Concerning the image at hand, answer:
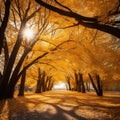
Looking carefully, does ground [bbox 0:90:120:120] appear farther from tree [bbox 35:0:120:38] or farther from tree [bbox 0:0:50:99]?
tree [bbox 35:0:120:38]

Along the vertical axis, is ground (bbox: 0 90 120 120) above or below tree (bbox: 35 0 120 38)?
below

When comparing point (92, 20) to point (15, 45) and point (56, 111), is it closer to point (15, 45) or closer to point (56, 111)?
point (56, 111)

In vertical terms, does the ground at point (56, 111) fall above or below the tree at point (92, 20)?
below

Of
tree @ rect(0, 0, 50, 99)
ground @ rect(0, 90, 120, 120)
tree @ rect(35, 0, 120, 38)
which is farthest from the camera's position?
A: tree @ rect(0, 0, 50, 99)

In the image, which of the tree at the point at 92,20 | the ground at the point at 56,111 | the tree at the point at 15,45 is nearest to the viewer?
the tree at the point at 92,20

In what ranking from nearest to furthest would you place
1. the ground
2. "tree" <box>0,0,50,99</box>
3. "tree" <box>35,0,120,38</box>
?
"tree" <box>35,0,120,38</box> < the ground < "tree" <box>0,0,50,99</box>

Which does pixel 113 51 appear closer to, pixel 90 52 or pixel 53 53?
pixel 90 52

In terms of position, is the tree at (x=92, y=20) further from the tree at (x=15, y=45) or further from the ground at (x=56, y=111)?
the tree at (x=15, y=45)

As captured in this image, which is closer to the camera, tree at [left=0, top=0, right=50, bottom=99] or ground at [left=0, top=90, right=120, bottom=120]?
ground at [left=0, top=90, right=120, bottom=120]

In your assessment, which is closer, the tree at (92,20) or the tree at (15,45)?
the tree at (92,20)

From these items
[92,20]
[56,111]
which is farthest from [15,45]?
[92,20]

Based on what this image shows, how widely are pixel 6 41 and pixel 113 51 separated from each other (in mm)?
8052

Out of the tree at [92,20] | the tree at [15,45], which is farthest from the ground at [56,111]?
the tree at [92,20]

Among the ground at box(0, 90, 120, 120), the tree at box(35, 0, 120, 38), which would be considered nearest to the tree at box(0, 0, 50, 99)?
the ground at box(0, 90, 120, 120)
